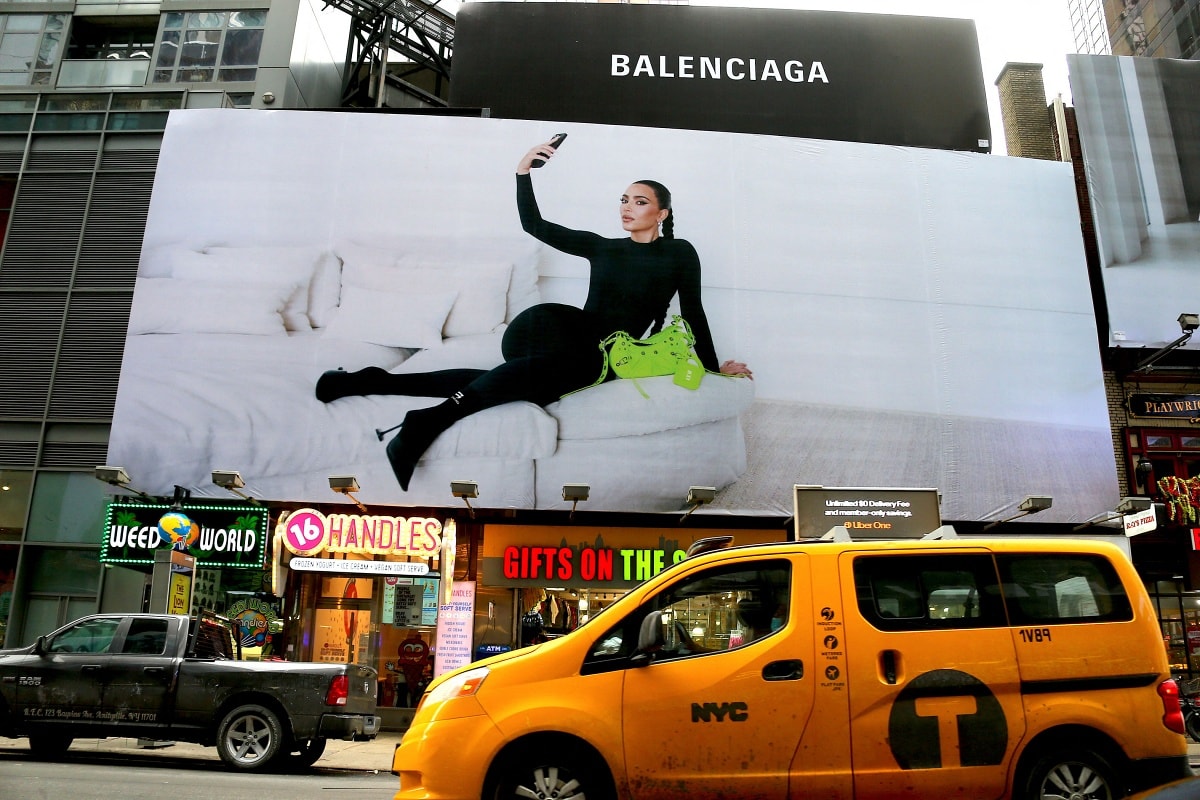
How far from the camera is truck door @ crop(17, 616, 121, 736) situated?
1066 centimetres

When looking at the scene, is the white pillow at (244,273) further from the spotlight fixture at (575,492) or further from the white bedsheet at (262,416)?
the spotlight fixture at (575,492)

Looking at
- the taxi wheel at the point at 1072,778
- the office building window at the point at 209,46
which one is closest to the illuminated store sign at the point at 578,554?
the taxi wheel at the point at 1072,778

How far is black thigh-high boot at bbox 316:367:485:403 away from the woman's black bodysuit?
0.8 inches

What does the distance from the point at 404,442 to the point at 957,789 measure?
14.1m

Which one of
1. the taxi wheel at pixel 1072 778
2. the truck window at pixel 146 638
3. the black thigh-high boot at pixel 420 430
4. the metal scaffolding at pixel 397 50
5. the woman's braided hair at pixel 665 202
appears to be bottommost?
the taxi wheel at pixel 1072 778

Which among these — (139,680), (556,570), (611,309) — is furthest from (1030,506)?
(139,680)

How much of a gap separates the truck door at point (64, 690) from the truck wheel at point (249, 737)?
4.87 feet

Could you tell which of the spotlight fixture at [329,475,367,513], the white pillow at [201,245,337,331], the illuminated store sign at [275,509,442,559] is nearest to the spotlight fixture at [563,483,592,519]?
the illuminated store sign at [275,509,442,559]

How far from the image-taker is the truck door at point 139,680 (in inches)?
421

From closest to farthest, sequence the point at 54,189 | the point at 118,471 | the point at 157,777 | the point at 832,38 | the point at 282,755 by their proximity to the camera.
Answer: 1. the point at 157,777
2. the point at 282,755
3. the point at 118,471
4. the point at 54,189
5. the point at 832,38

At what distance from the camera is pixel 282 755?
10758 mm

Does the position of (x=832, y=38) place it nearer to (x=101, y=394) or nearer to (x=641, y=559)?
(x=641, y=559)

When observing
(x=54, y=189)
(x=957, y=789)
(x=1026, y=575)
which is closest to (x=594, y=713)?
(x=957, y=789)

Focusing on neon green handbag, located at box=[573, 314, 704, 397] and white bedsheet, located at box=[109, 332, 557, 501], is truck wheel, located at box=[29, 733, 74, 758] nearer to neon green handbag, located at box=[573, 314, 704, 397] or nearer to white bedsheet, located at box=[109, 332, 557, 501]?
white bedsheet, located at box=[109, 332, 557, 501]
